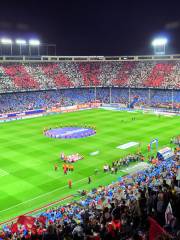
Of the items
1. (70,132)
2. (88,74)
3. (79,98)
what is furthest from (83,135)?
(88,74)

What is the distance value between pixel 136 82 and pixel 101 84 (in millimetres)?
12112

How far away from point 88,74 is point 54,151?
66551 mm

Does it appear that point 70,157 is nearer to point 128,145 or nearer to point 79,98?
point 128,145

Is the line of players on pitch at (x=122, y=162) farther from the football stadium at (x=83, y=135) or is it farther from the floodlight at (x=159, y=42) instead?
the floodlight at (x=159, y=42)

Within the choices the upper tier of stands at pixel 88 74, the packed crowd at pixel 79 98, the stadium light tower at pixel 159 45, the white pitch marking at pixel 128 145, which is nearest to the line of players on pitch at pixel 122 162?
the white pitch marking at pixel 128 145

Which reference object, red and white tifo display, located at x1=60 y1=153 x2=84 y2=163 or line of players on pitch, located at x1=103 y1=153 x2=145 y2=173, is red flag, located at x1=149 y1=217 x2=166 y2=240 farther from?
red and white tifo display, located at x1=60 y1=153 x2=84 y2=163

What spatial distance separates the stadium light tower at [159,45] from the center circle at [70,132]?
5067cm

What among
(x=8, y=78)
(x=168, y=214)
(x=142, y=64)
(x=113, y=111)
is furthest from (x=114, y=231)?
(x=142, y=64)

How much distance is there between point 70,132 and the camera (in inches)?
2197

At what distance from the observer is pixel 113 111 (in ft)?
275

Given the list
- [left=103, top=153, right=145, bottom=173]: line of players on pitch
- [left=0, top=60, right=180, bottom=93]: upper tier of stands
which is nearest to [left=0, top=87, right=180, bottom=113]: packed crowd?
[left=0, top=60, right=180, bottom=93]: upper tier of stands

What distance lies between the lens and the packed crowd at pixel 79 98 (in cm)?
8456

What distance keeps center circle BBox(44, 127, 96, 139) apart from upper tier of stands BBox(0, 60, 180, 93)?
33.1m

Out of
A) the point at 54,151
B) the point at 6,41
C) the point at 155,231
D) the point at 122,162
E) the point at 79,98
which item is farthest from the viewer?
the point at 79,98
